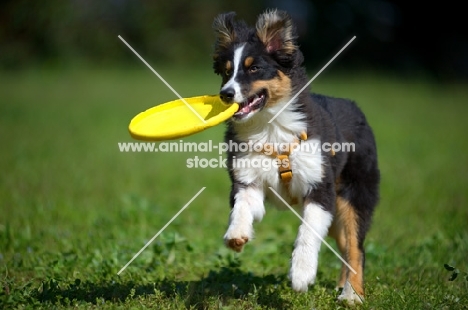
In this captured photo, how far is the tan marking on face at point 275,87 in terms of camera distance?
16.9 feet

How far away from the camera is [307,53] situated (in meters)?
26.6

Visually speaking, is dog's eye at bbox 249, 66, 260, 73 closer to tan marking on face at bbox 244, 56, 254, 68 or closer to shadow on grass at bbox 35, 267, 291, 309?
tan marking on face at bbox 244, 56, 254, 68

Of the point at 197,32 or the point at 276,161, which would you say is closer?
the point at 276,161

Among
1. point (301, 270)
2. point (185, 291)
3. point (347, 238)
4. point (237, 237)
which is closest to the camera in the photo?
point (237, 237)

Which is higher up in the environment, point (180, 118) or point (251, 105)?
point (251, 105)

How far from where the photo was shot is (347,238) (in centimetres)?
582

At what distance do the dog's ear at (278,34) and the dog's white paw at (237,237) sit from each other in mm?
1476

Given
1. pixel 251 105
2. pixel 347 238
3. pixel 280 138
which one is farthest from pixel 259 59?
pixel 347 238

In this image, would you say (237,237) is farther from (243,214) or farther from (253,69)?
(253,69)

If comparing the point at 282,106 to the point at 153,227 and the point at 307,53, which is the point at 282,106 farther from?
the point at 307,53

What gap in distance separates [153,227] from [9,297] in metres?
2.85

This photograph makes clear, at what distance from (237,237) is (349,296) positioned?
4.08ft

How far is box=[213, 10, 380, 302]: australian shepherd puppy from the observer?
4926 mm

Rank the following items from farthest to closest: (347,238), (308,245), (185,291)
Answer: (347,238)
(185,291)
(308,245)
